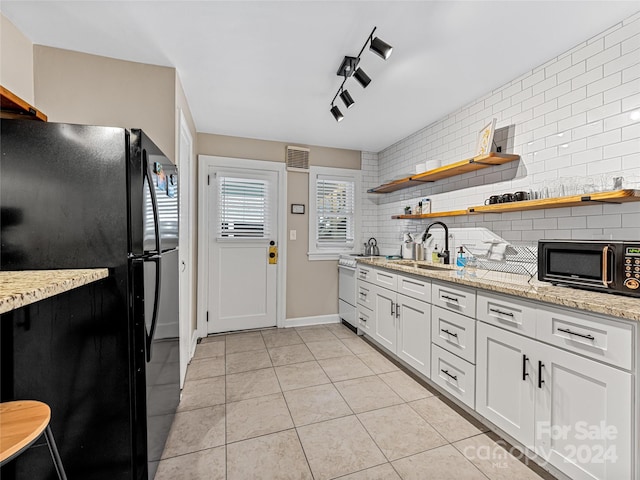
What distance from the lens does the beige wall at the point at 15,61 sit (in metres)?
1.66

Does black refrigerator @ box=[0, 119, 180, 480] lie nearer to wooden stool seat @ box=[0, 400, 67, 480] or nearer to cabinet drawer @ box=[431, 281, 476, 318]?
wooden stool seat @ box=[0, 400, 67, 480]

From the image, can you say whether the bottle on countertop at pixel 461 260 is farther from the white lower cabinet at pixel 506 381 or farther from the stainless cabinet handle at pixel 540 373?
the stainless cabinet handle at pixel 540 373

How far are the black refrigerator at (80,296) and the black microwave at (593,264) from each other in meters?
2.24

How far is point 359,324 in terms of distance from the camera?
3559 millimetres

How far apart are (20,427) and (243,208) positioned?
3.01 metres

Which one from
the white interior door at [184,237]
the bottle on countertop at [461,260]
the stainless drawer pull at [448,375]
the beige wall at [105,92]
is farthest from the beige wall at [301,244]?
the stainless drawer pull at [448,375]

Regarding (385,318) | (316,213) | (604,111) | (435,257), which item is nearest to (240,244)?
(316,213)

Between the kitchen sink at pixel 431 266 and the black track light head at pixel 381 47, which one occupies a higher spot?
the black track light head at pixel 381 47

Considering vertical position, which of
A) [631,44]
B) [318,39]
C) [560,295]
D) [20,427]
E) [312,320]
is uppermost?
Result: [318,39]

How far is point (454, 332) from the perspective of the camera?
2.08 meters

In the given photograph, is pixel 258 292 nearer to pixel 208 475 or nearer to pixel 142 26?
pixel 208 475

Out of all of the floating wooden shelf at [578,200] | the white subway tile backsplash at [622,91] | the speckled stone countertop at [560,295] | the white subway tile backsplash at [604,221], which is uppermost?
the white subway tile backsplash at [622,91]

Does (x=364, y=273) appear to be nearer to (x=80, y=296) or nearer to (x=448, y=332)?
(x=448, y=332)

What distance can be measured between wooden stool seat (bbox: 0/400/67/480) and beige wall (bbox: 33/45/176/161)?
1634mm
